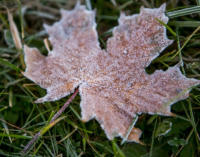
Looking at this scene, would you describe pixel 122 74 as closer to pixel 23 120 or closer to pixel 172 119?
pixel 172 119

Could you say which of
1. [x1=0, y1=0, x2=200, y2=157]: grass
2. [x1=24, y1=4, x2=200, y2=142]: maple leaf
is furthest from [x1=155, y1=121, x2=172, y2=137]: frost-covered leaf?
[x1=24, y1=4, x2=200, y2=142]: maple leaf

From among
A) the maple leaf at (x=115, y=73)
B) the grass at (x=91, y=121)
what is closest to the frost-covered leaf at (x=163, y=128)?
the grass at (x=91, y=121)

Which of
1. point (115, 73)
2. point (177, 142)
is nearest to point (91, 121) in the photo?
point (115, 73)

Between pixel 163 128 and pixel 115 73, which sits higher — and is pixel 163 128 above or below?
below

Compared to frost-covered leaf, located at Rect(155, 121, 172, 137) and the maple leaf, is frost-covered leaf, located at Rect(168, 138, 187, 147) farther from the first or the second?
the maple leaf

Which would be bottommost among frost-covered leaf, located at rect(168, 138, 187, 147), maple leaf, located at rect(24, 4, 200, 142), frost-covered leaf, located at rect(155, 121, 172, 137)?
frost-covered leaf, located at rect(168, 138, 187, 147)

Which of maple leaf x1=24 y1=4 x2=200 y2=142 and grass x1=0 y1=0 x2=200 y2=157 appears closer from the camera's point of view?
maple leaf x1=24 y1=4 x2=200 y2=142

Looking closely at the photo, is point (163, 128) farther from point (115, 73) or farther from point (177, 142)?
point (115, 73)

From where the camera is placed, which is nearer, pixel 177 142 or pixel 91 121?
pixel 177 142

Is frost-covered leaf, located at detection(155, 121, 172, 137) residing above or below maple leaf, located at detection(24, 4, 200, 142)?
below
